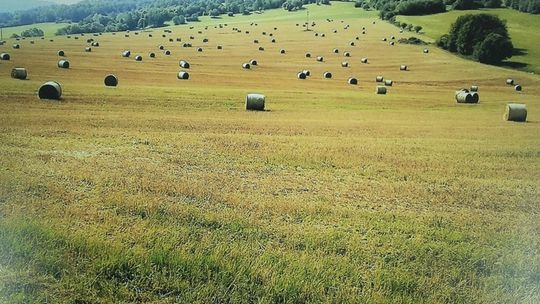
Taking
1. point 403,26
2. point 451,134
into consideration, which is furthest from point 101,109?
point 403,26

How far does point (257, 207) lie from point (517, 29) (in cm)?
11029

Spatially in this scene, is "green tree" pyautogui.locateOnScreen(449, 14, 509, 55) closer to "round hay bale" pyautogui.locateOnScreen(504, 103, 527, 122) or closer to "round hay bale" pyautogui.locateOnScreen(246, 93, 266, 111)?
"round hay bale" pyautogui.locateOnScreen(504, 103, 527, 122)

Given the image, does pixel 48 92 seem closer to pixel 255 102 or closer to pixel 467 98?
pixel 255 102

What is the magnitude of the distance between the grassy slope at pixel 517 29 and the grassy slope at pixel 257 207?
62569 millimetres

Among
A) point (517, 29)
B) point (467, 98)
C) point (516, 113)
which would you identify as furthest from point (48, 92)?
point (517, 29)

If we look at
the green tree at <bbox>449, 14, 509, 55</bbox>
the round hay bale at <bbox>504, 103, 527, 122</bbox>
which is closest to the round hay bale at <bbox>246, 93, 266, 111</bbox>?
the round hay bale at <bbox>504, 103, 527, 122</bbox>

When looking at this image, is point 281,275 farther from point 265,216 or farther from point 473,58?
point 473,58

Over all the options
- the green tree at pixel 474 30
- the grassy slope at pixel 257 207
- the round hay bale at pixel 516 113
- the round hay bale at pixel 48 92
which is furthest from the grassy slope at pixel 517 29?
the round hay bale at pixel 48 92

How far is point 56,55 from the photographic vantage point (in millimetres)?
62062

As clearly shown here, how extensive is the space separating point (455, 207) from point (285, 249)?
5.46 meters

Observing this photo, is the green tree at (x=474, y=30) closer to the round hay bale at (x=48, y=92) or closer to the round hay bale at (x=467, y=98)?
the round hay bale at (x=467, y=98)

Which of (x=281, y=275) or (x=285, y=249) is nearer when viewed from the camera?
(x=281, y=275)

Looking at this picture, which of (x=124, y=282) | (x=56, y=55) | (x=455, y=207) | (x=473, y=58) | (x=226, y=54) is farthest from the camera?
(x=473, y=58)

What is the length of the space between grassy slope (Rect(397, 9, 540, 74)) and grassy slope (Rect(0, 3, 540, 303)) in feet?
205
